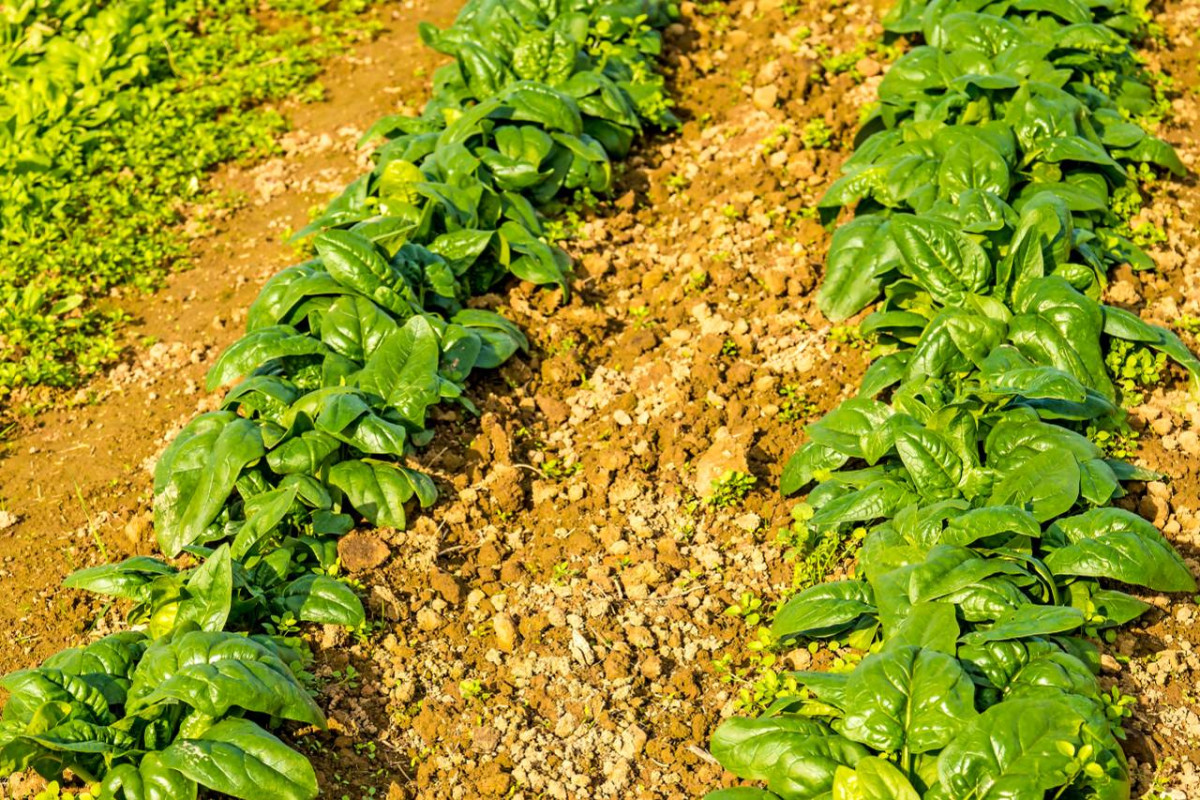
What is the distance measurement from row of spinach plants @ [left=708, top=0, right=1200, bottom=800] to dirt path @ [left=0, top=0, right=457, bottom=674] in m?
2.61

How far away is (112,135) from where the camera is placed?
7656 millimetres

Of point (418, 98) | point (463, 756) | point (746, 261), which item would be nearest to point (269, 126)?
point (418, 98)

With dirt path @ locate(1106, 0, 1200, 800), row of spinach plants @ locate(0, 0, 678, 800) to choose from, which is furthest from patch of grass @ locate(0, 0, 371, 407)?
dirt path @ locate(1106, 0, 1200, 800)

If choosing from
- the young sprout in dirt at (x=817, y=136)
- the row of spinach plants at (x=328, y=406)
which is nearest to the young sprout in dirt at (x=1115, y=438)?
the row of spinach plants at (x=328, y=406)

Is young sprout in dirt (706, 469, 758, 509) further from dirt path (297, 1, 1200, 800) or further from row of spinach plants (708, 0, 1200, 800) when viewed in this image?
row of spinach plants (708, 0, 1200, 800)

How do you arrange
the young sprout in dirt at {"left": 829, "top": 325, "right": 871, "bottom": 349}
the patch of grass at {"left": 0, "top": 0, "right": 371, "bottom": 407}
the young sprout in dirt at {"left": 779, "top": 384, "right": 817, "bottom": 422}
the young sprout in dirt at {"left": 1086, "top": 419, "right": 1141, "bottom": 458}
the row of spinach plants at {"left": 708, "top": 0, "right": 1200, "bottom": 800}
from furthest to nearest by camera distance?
the patch of grass at {"left": 0, "top": 0, "right": 371, "bottom": 407} < the young sprout in dirt at {"left": 829, "top": 325, "right": 871, "bottom": 349} < the young sprout in dirt at {"left": 779, "top": 384, "right": 817, "bottom": 422} < the young sprout in dirt at {"left": 1086, "top": 419, "right": 1141, "bottom": 458} < the row of spinach plants at {"left": 708, "top": 0, "right": 1200, "bottom": 800}

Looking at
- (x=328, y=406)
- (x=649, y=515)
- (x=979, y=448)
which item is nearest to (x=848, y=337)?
(x=979, y=448)

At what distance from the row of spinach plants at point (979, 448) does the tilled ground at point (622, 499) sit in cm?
24

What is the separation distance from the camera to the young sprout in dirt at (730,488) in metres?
5.20

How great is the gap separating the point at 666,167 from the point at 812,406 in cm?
202

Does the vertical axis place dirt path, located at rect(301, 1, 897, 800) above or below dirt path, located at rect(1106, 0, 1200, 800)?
above

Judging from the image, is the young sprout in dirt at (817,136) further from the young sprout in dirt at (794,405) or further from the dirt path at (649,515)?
the young sprout in dirt at (794,405)

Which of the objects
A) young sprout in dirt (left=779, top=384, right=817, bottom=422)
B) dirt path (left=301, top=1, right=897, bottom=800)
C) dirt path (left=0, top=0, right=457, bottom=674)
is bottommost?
young sprout in dirt (left=779, top=384, right=817, bottom=422)

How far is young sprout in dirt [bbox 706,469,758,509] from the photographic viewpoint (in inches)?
205
